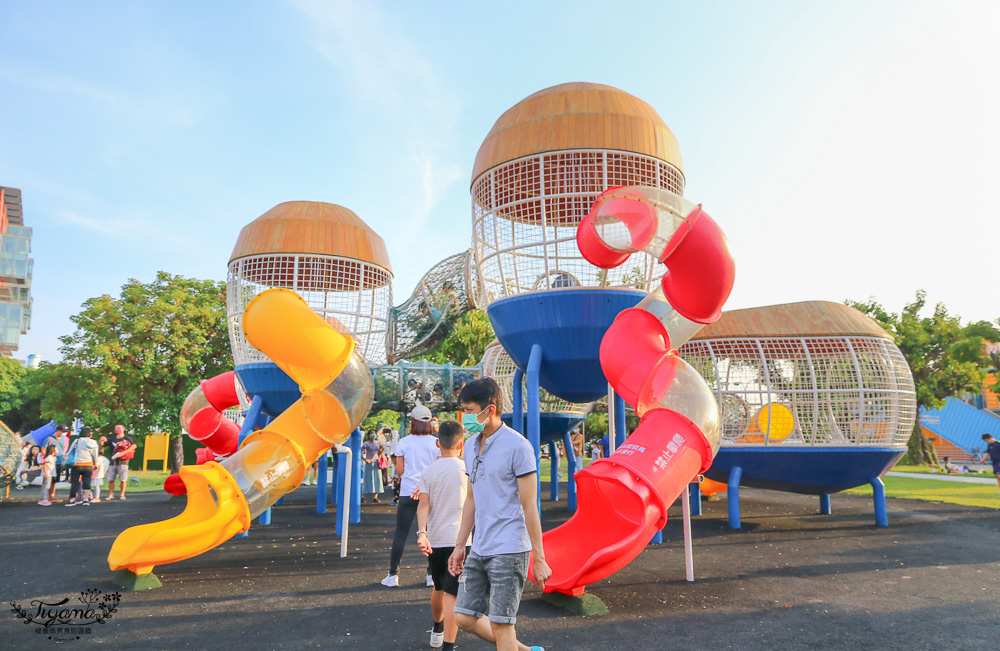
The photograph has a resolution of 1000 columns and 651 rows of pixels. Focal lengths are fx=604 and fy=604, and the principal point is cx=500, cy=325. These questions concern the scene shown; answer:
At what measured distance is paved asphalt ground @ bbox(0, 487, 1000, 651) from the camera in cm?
503

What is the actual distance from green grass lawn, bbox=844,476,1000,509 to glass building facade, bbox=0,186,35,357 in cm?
5848

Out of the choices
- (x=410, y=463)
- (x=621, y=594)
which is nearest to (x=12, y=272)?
(x=410, y=463)

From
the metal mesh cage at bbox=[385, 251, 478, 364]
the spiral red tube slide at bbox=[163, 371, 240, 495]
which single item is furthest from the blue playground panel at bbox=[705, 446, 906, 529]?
the spiral red tube slide at bbox=[163, 371, 240, 495]

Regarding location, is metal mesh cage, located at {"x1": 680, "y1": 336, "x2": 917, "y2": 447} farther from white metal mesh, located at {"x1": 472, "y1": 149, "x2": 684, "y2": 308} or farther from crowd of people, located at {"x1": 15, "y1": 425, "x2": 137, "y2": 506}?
crowd of people, located at {"x1": 15, "y1": 425, "x2": 137, "y2": 506}

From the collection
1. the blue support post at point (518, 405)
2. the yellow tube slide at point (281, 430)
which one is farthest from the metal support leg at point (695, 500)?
the yellow tube slide at point (281, 430)

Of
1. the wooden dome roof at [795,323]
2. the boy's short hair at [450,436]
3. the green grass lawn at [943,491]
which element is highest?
the wooden dome roof at [795,323]

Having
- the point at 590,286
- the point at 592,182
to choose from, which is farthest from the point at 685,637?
the point at 592,182

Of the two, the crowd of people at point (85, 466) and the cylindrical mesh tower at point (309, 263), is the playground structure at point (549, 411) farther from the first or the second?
the crowd of people at point (85, 466)

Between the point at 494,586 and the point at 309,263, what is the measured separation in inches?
408

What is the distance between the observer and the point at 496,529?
3.56 metres

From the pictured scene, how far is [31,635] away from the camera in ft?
A: 16.8

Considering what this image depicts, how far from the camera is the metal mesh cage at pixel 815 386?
37.1 ft

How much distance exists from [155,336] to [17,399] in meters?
29.3

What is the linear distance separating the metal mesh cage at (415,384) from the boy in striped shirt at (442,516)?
10.6 metres
